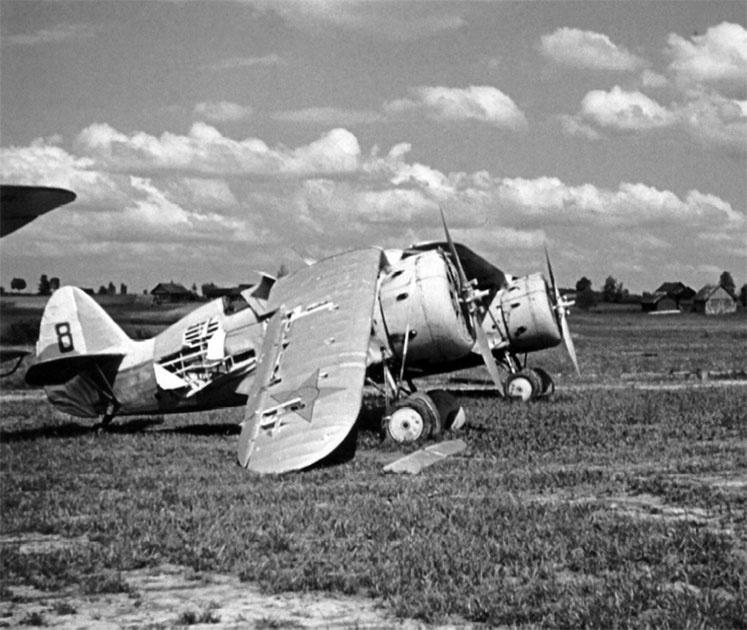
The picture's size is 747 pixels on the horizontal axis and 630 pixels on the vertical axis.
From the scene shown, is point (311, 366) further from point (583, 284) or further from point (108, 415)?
point (583, 284)

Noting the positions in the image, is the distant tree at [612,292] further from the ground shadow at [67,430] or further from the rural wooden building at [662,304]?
the ground shadow at [67,430]

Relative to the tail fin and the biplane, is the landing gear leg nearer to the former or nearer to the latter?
the biplane

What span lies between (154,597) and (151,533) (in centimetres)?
184

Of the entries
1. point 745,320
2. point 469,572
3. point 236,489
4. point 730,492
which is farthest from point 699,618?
point 745,320

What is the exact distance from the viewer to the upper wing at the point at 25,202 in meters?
4.48

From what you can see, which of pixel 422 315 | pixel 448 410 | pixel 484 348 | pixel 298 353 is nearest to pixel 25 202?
pixel 298 353

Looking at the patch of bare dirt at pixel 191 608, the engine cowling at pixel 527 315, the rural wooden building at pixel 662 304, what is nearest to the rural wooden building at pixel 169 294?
the engine cowling at pixel 527 315

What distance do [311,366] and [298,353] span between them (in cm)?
46

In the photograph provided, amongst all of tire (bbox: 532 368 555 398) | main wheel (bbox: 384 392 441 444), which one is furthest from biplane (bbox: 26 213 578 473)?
tire (bbox: 532 368 555 398)

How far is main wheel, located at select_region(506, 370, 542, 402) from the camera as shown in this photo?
22.4 metres

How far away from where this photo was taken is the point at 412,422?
14.1 metres

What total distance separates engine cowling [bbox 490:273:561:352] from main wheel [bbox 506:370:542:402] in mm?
737

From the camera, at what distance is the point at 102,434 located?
54.1 ft

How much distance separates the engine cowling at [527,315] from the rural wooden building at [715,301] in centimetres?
8025
